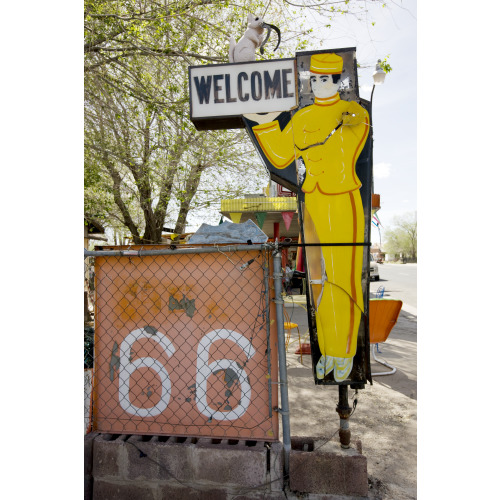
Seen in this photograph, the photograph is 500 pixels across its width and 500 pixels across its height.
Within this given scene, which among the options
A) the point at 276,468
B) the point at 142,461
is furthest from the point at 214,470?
the point at 142,461

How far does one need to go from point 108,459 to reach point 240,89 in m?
3.03

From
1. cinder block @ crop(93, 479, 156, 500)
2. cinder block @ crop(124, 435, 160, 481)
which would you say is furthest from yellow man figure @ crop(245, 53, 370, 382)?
cinder block @ crop(93, 479, 156, 500)

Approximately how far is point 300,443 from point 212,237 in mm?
1756

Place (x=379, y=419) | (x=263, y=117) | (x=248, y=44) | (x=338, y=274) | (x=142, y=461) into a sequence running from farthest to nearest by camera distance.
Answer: (x=379, y=419), (x=248, y=44), (x=263, y=117), (x=338, y=274), (x=142, y=461)

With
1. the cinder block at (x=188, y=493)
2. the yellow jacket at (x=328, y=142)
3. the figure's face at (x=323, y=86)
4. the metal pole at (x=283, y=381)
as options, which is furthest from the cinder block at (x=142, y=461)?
the figure's face at (x=323, y=86)

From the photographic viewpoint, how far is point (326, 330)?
8.30ft

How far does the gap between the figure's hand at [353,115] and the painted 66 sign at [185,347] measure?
1.22m

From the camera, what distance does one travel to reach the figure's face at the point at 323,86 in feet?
8.55

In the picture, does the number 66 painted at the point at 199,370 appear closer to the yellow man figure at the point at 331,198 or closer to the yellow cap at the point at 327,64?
the yellow man figure at the point at 331,198

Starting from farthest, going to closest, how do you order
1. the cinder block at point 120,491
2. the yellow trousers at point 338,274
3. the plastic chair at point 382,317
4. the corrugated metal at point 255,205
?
1. the corrugated metal at point 255,205
2. the plastic chair at point 382,317
3. the yellow trousers at point 338,274
4. the cinder block at point 120,491

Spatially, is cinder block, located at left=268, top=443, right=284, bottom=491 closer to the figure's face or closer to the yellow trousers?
the yellow trousers

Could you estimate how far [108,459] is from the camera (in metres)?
2.45

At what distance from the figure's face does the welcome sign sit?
15 cm

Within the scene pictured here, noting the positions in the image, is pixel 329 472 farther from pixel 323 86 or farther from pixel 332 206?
pixel 323 86
